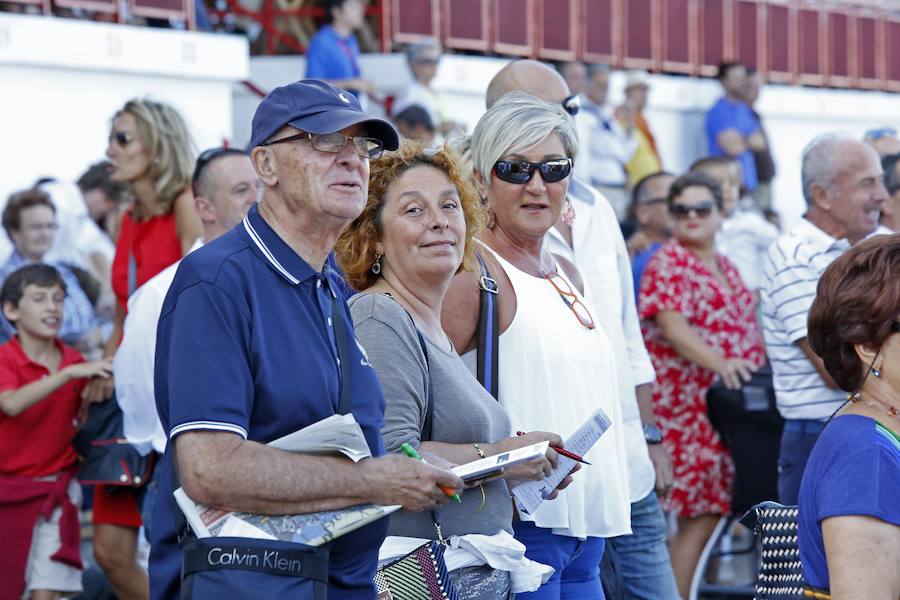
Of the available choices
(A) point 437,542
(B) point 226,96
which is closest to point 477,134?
(A) point 437,542

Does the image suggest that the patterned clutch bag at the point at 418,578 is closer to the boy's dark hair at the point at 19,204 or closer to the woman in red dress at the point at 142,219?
the woman in red dress at the point at 142,219

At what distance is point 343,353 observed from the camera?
2738 millimetres

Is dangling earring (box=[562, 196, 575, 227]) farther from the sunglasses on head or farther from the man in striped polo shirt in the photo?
the sunglasses on head

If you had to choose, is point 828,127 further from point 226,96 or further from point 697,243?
point 697,243

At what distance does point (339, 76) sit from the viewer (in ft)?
36.4

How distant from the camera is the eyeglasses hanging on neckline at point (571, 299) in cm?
388

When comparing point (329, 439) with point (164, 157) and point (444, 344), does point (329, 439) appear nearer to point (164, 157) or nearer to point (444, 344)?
point (444, 344)

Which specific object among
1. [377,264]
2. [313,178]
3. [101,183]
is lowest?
[377,264]

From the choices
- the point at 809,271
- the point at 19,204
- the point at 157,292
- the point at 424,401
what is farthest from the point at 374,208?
the point at 19,204

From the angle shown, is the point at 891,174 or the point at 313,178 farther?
the point at 891,174

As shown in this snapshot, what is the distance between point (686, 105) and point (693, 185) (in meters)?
9.51

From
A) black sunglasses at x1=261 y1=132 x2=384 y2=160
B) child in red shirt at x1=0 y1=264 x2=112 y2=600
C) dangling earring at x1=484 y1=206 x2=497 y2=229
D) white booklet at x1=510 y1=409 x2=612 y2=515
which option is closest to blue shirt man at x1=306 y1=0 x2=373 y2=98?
child in red shirt at x1=0 y1=264 x2=112 y2=600

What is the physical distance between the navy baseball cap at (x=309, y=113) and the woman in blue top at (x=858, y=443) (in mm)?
1098

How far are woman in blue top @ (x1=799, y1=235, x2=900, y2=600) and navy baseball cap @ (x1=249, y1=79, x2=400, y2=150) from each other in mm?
1098
